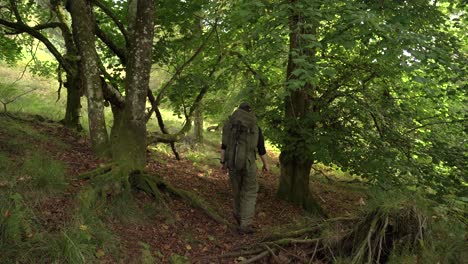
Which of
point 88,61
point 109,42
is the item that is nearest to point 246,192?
point 88,61

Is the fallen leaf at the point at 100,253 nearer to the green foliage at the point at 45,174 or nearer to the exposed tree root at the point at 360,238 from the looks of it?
the green foliage at the point at 45,174

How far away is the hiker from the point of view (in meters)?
6.54

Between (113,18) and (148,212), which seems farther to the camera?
(113,18)

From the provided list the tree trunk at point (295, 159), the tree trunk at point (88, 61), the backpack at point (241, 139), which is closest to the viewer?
the backpack at point (241, 139)

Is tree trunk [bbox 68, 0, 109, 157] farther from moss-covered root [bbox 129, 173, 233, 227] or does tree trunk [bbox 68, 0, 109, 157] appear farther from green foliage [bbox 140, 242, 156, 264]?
green foliage [bbox 140, 242, 156, 264]

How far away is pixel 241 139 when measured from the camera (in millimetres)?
6570

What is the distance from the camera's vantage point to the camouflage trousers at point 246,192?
21.9ft

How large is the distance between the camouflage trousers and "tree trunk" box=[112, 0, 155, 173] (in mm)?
1793

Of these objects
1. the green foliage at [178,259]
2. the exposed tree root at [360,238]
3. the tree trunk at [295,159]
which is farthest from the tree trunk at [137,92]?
the tree trunk at [295,159]

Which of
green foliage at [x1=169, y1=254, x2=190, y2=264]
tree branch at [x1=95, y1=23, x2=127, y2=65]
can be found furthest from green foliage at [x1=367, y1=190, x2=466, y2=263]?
tree branch at [x1=95, y1=23, x2=127, y2=65]

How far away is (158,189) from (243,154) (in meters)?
1.69

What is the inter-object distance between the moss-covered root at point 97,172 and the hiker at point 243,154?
1990 millimetres

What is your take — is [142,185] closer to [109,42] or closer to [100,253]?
[100,253]

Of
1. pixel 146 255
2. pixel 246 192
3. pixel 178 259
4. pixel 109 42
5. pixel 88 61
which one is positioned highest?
pixel 109 42
